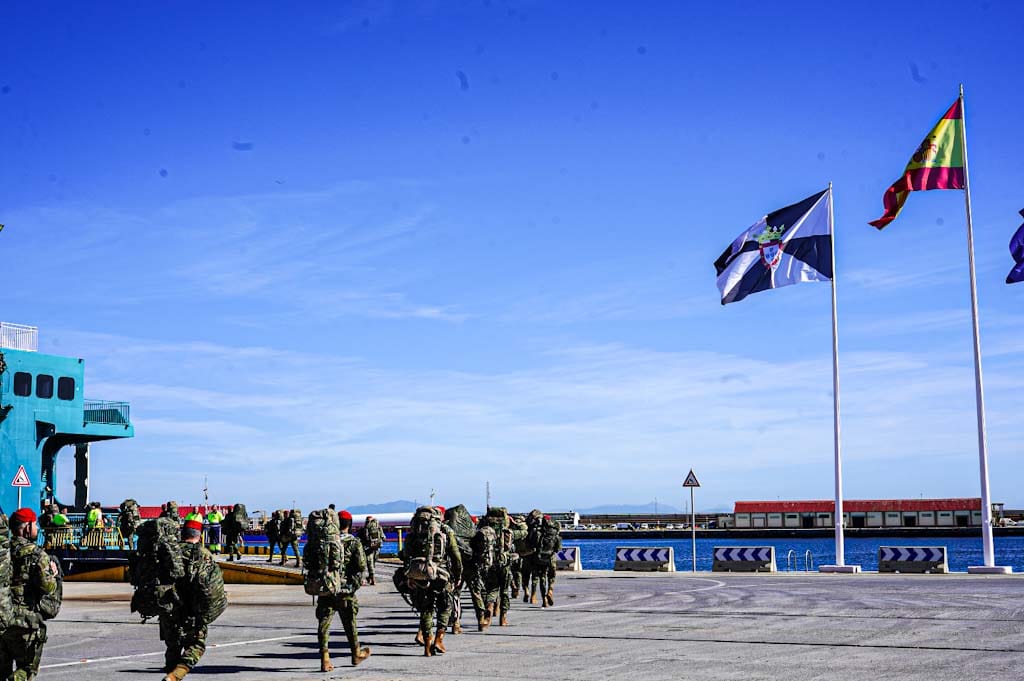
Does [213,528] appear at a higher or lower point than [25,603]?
lower

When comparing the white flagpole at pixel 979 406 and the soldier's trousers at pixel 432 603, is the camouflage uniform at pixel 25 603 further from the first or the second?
the white flagpole at pixel 979 406

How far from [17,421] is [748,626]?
101 ft

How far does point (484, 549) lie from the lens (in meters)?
18.7

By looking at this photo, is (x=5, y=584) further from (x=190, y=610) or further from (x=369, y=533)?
(x=369, y=533)

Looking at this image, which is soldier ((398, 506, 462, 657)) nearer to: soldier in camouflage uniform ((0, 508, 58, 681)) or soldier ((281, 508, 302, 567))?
soldier in camouflage uniform ((0, 508, 58, 681))

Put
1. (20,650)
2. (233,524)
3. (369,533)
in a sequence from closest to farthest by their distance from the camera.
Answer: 1. (20,650)
2. (369,533)
3. (233,524)

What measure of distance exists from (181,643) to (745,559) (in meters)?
28.1

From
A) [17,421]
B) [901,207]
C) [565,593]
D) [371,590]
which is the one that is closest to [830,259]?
[901,207]

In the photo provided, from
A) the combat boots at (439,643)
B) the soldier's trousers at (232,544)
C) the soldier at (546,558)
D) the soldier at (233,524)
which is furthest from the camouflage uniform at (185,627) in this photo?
the soldier's trousers at (232,544)

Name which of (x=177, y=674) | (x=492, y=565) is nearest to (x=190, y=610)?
(x=177, y=674)

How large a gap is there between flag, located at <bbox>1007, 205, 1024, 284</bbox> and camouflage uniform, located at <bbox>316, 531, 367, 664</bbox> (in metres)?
24.0

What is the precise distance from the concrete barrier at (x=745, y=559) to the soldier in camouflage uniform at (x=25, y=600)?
28851 mm

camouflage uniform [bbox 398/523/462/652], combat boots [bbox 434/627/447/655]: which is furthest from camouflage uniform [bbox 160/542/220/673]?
combat boots [bbox 434/627/447/655]

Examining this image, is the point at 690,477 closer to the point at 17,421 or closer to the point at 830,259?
the point at 830,259
